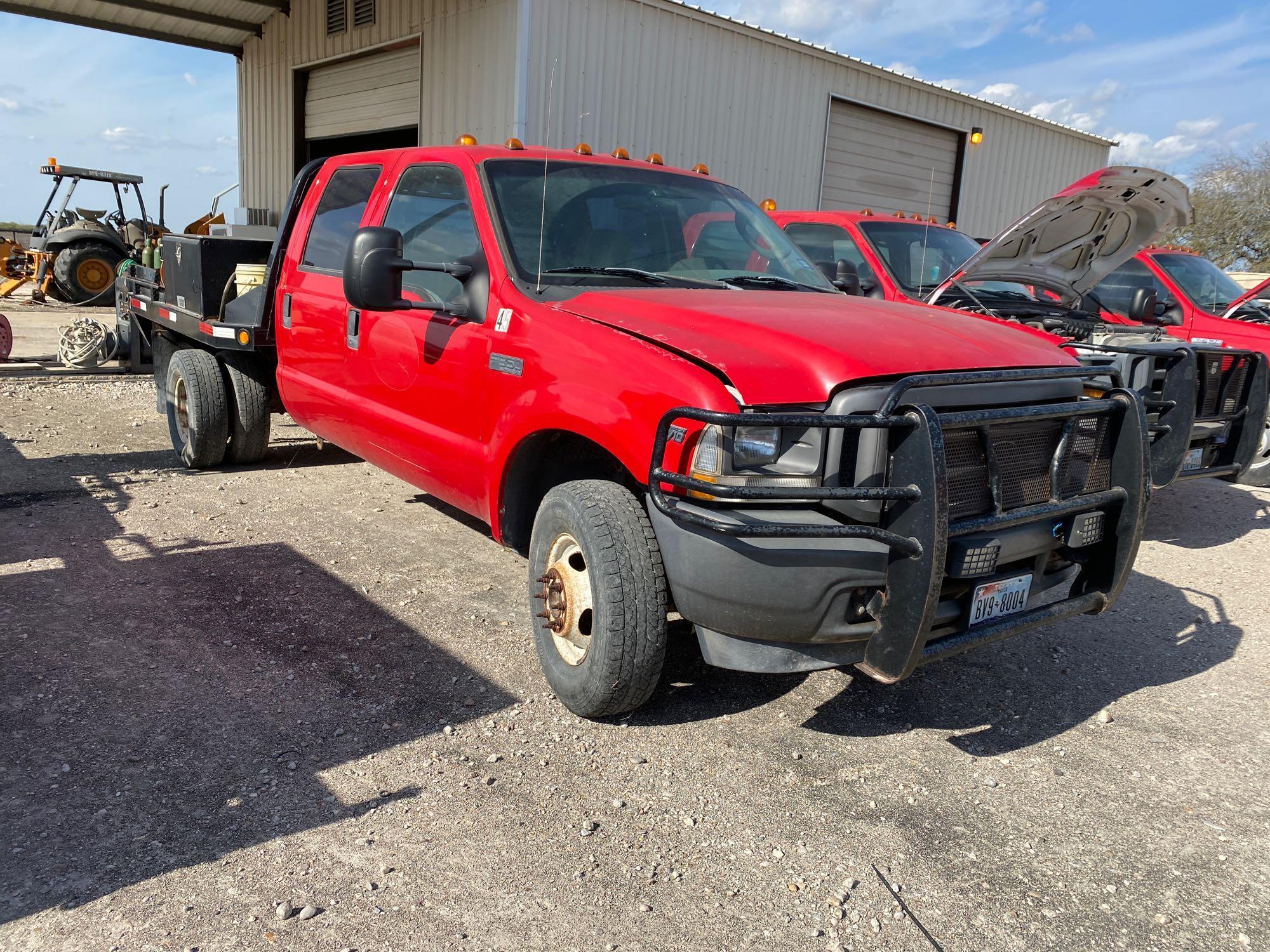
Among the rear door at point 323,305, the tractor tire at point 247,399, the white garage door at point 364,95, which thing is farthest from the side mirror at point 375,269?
the white garage door at point 364,95

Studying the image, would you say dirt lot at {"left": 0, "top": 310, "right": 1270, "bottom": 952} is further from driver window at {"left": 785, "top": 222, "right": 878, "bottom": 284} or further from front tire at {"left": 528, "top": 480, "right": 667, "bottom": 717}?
driver window at {"left": 785, "top": 222, "right": 878, "bottom": 284}

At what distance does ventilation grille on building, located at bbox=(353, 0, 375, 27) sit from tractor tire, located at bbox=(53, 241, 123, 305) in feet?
24.1

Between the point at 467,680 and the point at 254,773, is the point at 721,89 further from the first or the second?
the point at 254,773

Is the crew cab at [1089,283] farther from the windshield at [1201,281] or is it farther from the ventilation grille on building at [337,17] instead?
the ventilation grille on building at [337,17]

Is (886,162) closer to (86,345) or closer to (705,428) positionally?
(86,345)

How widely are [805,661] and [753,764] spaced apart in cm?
50

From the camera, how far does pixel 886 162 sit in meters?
15.2

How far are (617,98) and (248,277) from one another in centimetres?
614

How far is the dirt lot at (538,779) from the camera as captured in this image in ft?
8.06

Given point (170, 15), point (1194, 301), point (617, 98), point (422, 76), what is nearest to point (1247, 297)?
point (1194, 301)

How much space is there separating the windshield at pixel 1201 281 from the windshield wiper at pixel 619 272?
6221 mm

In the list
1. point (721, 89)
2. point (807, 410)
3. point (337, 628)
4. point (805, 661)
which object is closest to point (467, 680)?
point (337, 628)

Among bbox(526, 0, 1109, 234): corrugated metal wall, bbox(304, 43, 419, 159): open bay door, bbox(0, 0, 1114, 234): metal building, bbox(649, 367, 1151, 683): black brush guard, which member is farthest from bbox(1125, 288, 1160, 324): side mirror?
bbox(304, 43, 419, 159): open bay door

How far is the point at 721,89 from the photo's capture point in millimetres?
12156
